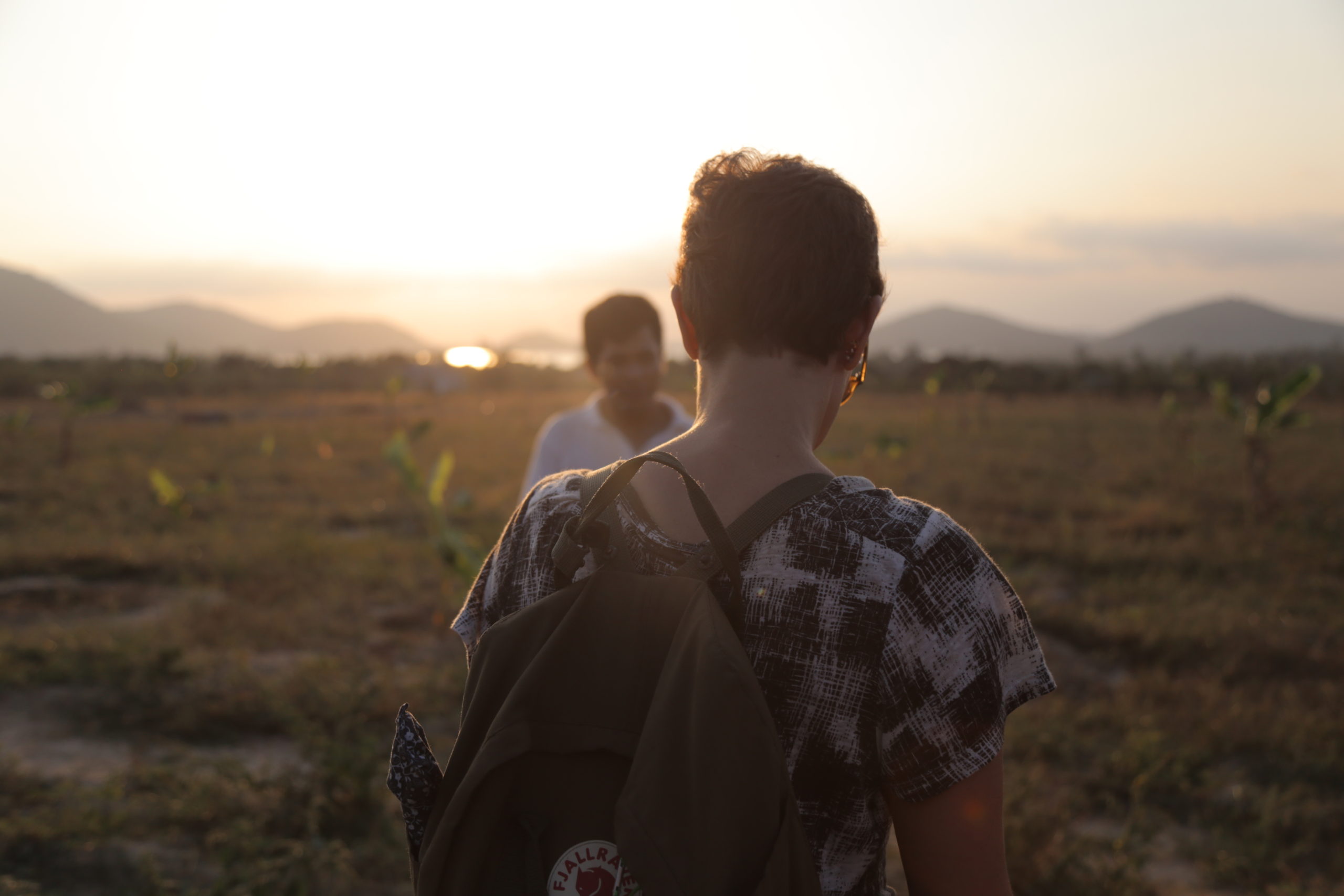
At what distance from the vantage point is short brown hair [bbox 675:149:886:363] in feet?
3.31

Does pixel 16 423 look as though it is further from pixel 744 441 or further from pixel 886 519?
pixel 886 519

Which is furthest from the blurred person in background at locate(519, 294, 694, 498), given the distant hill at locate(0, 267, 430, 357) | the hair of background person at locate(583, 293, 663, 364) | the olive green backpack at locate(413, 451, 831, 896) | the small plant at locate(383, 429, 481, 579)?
the distant hill at locate(0, 267, 430, 357)

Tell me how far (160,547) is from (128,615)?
6.41 feet

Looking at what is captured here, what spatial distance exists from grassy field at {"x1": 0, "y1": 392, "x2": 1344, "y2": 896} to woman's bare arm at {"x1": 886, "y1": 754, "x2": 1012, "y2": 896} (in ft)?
8.44

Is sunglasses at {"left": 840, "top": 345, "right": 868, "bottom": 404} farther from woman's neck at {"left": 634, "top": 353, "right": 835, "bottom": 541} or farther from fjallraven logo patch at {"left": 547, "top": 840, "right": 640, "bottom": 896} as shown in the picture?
fjallraven logo patch at {"left": 547, "top": 840, "right": 640, "bottom": 896}

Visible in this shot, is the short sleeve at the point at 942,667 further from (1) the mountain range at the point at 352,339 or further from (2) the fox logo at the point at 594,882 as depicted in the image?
(1) the mountain range at the point at 352,339

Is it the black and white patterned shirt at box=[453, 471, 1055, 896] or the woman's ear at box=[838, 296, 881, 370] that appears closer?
the black and white patterned shirt at box=[453, 471, 1055, 896]

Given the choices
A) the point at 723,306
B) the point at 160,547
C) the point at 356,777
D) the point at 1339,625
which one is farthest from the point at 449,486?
the point at 723,306

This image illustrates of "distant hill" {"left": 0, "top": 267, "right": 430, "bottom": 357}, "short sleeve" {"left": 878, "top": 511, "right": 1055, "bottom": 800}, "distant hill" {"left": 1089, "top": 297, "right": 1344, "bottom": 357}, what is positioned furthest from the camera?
"distant hill" {"left": 1089, "top": 297, "right": 1344, "bottom": 357}

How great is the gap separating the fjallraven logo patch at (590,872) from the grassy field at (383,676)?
2474 millimetres

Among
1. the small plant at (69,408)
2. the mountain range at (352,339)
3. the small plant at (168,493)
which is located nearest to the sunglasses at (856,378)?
the small plant at (168,493)

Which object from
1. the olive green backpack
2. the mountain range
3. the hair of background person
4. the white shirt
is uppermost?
the mountain range

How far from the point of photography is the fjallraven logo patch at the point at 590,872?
2.78ft

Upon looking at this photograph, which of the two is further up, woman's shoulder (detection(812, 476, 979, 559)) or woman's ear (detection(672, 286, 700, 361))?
woman's ear (detection(672, 286, 700, 361))
